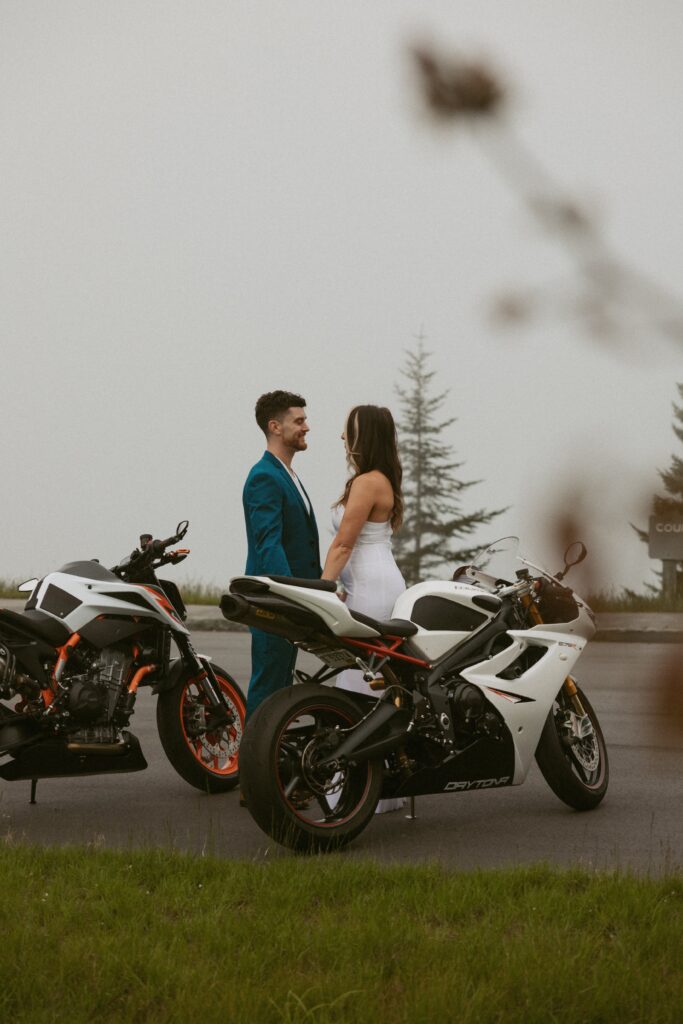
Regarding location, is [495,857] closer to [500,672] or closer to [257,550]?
[500,672]

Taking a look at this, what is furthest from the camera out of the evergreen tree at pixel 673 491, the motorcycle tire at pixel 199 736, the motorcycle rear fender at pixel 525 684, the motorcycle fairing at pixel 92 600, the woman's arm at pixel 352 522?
the motorcycle tire at pixel 199 736

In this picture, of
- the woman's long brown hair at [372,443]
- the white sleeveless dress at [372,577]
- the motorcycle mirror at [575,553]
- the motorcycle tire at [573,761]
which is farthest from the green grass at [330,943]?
the motorcycle mirror at [575,553]

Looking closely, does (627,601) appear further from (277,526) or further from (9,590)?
(9,590)

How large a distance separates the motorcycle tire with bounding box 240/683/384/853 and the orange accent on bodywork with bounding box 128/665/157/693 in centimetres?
106

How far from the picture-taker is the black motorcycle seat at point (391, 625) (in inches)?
209

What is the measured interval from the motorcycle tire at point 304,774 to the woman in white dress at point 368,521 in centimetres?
77

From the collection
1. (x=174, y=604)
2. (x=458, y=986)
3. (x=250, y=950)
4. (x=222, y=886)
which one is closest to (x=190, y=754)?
(x=174, y=604)

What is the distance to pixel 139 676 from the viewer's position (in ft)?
19.9

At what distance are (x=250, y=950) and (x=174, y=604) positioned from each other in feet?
9.40

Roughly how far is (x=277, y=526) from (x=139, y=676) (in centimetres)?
90

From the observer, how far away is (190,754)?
633 cm

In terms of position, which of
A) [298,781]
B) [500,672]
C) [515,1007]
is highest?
[500,672]

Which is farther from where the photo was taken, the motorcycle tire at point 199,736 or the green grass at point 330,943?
the motorcycle tire at point 199,736

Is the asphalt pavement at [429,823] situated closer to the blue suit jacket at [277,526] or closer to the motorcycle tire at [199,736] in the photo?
the motorcycle tire at [199,736]
